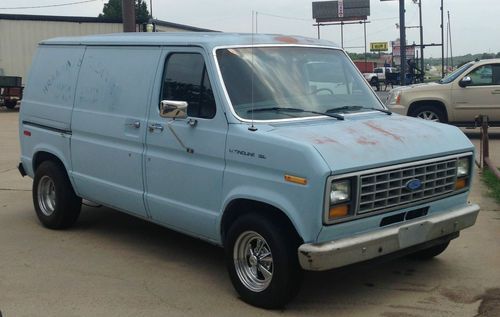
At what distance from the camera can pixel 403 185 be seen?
435 cm

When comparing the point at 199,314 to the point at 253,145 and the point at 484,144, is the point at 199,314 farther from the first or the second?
the point at 484,144

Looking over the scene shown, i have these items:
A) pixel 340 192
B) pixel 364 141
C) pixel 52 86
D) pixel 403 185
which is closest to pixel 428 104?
pixel 52 86

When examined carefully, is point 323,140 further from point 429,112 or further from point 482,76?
point 482,76

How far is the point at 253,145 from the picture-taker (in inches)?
169

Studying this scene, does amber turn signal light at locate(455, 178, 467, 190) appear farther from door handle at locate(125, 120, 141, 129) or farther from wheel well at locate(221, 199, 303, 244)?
door handle at locate(125, 120, 141, 129)

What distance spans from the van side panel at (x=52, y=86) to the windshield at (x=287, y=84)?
2142mm

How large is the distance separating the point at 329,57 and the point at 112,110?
2.05 metres

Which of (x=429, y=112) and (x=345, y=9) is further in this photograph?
(x=345, y=9)

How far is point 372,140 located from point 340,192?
55cm

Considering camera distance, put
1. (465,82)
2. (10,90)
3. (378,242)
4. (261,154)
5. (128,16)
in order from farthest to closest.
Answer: (10,90) < (465,82) < (128,16) < (261,154) < (378,242)

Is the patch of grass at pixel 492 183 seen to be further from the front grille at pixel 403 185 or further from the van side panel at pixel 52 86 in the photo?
the van side panel at pixel 52 86

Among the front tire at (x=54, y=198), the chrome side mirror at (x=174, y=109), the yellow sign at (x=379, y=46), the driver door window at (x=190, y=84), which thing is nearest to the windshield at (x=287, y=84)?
the driver door window at (x=190, y=84)

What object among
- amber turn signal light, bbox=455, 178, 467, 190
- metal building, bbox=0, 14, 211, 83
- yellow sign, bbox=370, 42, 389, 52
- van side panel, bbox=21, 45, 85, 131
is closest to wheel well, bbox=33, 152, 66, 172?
van side panel, bbox=21, 45, 85, 131

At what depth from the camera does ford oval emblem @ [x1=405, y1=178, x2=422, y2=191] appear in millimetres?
4375
